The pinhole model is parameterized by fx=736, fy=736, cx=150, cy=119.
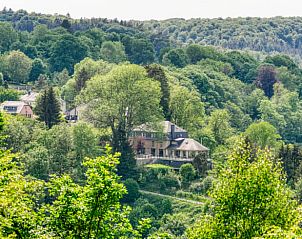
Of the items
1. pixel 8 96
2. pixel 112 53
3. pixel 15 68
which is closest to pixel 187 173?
pixel 8 96

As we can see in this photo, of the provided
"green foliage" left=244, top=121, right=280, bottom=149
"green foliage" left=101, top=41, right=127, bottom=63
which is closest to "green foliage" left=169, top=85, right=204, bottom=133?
"green foliage" left=244, top=121, right=280, bottom=149

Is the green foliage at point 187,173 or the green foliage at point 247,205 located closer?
the green foliage at point 247,205

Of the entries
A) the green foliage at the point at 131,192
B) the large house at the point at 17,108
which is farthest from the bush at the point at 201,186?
the large house at the point at 17,108

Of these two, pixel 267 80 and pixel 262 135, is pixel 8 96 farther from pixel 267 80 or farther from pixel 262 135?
pixel 267 80

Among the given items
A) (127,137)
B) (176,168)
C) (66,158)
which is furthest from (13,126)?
(176,168)

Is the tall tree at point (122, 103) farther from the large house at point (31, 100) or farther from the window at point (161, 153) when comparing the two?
the large house at point (31, 100)

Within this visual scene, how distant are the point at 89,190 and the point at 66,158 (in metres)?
47.8

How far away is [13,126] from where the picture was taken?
2564 inches

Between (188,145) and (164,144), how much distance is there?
3552 mm

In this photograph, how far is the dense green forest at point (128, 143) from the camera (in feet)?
57.7

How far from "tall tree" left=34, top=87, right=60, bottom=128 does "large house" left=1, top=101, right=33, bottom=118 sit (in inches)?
263

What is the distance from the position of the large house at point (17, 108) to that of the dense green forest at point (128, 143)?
5303mm

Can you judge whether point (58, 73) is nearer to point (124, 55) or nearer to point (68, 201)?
point (124, 55)

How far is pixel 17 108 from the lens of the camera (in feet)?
271
